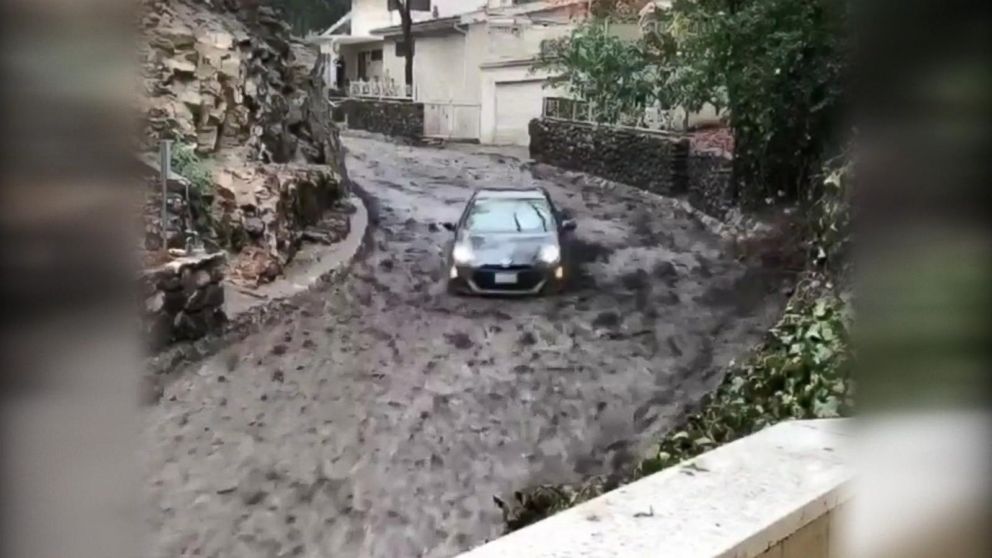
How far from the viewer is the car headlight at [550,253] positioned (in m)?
2.81

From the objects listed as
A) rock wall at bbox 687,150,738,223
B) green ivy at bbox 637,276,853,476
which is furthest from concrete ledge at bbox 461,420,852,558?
Result: rock wall at bbox 687,150,738,223

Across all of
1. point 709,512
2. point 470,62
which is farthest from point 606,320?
point 709,512

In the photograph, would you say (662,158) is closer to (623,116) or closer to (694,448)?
(623,116)

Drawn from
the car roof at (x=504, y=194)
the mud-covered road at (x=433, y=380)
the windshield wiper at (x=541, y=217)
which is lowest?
the mud-covered road at (x=433, y=380)

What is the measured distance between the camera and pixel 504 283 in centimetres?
274

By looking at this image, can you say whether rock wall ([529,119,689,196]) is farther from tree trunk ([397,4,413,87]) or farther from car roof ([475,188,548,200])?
tree trunk ([397,4,413,87])

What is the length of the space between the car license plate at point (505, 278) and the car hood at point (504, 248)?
0.03 meters

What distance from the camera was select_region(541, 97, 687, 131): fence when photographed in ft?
8.91

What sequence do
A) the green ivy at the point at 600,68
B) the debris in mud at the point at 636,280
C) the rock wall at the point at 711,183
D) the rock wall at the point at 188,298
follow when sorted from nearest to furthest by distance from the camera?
the rock wall at the point at 188,298 < the green ivy at the point at 600,68 < the debris in mud at the point at 636,280 < the rock wall at the point at 711,183

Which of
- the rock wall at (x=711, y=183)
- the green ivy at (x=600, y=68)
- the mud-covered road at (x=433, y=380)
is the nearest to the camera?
the mud-covered road at (x=433, y=380)

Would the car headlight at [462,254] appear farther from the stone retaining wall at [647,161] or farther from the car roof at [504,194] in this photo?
the stone retaining wall at [647,161]

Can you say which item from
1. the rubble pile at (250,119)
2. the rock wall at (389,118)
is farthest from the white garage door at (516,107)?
the rubble pile at (250,119)

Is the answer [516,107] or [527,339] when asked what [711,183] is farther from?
[527,339]

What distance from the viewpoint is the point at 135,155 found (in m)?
0.55
